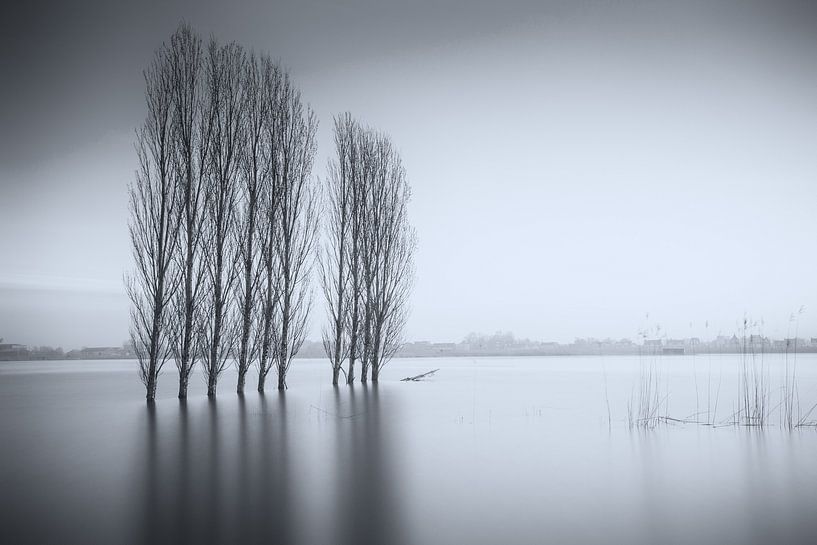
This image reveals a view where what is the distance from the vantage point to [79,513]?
3.47 metres

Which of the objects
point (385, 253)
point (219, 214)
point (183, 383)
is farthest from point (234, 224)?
point (385, 253)

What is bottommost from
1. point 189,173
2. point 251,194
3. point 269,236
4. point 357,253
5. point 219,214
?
point 357,253

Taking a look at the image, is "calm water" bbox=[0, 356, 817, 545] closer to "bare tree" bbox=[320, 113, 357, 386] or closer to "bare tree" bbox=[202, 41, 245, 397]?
"bare tree" bbox=[202, 41, 245, 397]

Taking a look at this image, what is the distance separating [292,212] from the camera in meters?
13.4

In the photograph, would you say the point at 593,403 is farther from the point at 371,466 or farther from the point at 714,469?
the point at 371,466

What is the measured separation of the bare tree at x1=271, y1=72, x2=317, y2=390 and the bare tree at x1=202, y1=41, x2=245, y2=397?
1310mm

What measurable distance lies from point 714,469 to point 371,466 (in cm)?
336

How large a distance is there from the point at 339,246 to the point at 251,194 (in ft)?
12.3

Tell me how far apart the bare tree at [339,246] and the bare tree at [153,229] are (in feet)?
16.4

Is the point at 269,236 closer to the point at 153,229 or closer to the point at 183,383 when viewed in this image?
the point at 153,229

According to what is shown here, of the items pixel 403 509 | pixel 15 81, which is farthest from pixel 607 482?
pixel 15 81

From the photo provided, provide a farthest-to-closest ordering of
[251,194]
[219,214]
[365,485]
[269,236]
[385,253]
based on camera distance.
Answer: [385,253]
[269,236]
[251,194]
[219,214]
[365,485]

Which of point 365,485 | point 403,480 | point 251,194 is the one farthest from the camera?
point 251,194

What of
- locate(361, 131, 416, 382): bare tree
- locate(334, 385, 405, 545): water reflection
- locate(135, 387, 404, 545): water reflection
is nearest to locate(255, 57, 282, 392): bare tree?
locate(361, 131, 416, 382): bare tree
